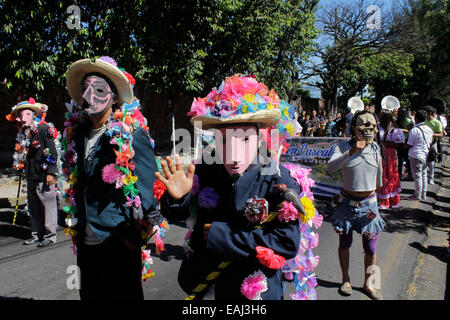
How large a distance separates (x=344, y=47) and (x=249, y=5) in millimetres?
13214

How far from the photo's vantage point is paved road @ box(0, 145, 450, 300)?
12.2ft

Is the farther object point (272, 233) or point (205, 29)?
point (205, 29)

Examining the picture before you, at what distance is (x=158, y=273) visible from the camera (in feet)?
13.6

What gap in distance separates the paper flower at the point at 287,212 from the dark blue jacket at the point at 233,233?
42 millimetres

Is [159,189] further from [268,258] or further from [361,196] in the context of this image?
[361,196]

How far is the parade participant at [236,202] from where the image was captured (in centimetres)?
178

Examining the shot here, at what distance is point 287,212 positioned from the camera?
1.78 m

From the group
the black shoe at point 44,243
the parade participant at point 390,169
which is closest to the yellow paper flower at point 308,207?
the black shoe at point 44,243

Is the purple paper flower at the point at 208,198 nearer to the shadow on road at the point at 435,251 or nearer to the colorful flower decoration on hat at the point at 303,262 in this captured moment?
the colorful flower decoration on hat at the point at 303,262

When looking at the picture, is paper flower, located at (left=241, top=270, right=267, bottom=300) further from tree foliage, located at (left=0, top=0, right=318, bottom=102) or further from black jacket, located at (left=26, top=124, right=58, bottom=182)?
tree foliage, located at (left=0, top=0, right=318, bottom=102)

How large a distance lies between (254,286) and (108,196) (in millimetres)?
1186

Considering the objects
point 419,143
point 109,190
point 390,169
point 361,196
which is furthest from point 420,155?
point 109,190

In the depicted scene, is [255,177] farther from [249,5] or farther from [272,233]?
[249,5]
